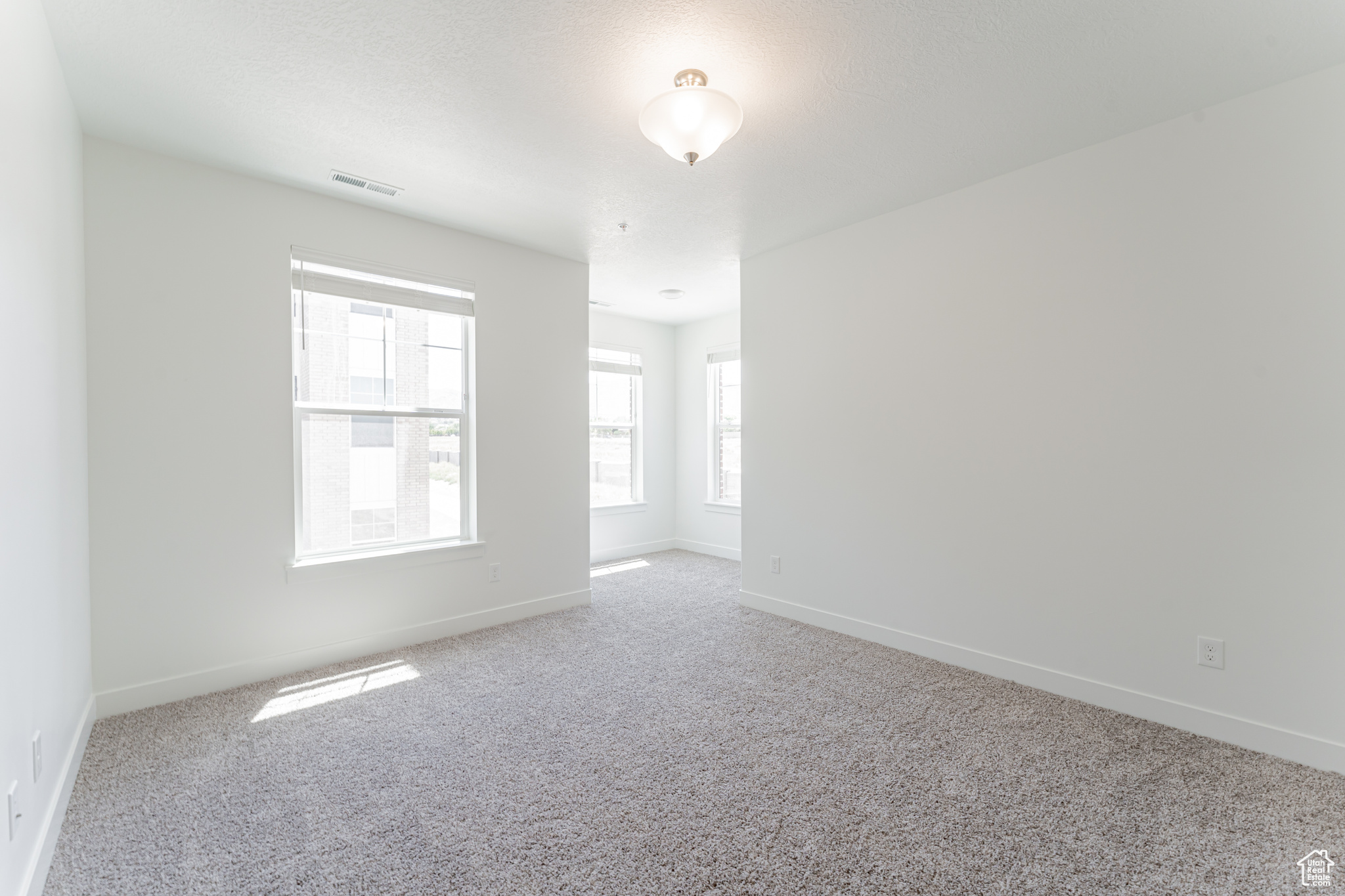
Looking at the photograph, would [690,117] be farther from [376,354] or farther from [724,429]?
[724,429]

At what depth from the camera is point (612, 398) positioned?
→ 6148mm

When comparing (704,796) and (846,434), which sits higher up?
(846,434)

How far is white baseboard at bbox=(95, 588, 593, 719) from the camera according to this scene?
2.68m

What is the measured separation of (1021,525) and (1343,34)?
210cm

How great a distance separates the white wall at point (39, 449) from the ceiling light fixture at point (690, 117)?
179 cm

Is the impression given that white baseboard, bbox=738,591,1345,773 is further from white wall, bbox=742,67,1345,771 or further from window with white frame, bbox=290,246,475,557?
window with white frame, bbox=290,246,475,557

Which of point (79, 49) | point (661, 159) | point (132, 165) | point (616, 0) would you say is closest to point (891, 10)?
point (616, 0)

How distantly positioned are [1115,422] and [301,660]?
165 inches

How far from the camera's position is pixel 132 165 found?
268 centimetres

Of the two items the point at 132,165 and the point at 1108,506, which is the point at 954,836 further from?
the point at 132,165

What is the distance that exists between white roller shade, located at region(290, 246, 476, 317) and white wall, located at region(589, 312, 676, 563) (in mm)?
2258

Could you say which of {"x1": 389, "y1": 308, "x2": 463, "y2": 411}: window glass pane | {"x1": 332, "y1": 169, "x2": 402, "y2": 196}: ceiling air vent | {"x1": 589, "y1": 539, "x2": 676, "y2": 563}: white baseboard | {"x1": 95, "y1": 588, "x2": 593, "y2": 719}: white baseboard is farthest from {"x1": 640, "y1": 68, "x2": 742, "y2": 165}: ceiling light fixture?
{"x1": 589, "y1": 539, "x2": 676, "y2": 563}: white baseboard

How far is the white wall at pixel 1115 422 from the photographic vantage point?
2.22 meters

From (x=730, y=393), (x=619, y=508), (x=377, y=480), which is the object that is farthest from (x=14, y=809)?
(x=730, y=393)
